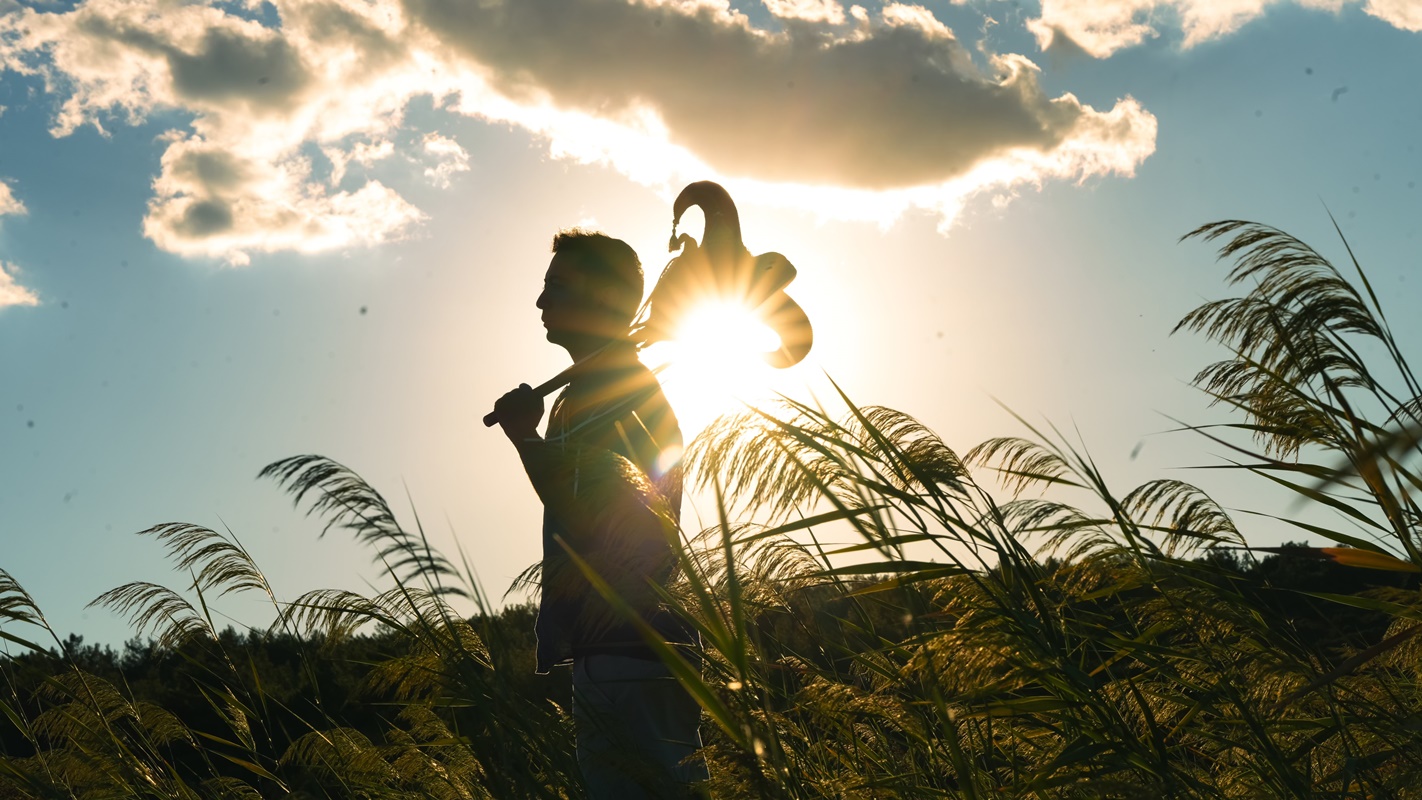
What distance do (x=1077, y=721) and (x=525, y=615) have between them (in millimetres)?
14652

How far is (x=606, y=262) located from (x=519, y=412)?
659mm

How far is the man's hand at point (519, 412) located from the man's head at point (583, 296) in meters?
0.34

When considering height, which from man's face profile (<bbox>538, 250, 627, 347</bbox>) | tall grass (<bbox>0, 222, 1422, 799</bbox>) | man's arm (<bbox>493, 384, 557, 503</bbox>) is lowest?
tall grass (<bbox>0, 222, 1422, 799</bbox>)

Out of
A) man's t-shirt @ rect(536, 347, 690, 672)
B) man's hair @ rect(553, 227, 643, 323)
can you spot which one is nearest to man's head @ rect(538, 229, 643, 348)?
man's hair @ rect(553, 227, 643, 323)

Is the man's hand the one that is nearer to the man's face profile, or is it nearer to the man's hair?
the man's face profile

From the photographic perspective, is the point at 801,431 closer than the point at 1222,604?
Yes

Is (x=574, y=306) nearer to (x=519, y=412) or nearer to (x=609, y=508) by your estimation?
(x=519, y=412)

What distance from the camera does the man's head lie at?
142 inches

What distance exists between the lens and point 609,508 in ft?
6.75

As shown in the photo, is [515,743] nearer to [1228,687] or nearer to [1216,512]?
[1228,687]

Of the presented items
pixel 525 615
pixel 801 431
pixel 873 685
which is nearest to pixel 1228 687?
pixel 873 685

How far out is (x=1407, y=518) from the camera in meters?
2.41

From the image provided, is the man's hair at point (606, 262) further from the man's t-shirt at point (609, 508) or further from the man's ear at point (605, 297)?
the man's t-shirt at point (609, 508)

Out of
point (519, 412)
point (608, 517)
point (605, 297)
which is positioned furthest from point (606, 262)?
point (608, 517)
